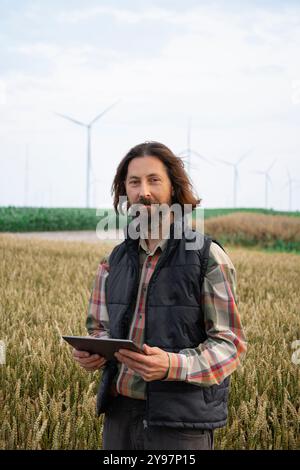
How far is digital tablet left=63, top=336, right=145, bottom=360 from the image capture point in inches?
81.4

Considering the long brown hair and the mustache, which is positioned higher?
the long brown hair

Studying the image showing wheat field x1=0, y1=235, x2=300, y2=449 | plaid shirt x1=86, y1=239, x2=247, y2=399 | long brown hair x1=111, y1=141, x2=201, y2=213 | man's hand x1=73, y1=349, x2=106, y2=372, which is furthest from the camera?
wheat field x1=0, y1=235, x2=300, y2=449

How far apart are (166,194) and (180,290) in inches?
18.2

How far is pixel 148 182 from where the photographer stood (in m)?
2.51

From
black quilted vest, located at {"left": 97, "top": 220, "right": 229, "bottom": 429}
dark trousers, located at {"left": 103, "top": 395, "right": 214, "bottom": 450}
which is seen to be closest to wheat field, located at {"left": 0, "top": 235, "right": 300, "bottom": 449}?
dark trousers, located at {"left": 103, "top": 395, "right": 214, "bottom": 450}

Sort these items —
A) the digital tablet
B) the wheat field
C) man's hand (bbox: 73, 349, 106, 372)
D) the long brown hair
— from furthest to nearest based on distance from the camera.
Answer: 1. the wheat field
2. the long brown hair
3. man's hand (bbox: 73, 349, 106, 372)
4. the digital tablet

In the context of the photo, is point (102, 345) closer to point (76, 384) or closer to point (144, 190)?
point (144, 190)

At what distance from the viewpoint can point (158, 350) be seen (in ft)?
6.97

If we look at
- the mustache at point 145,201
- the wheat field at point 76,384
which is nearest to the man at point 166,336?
the mustache at point 145,201

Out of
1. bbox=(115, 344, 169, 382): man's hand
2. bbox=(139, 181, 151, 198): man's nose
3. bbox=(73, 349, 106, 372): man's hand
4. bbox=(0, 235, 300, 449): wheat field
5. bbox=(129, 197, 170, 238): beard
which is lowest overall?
bbox=(0, 235, 300, 449): wheat field

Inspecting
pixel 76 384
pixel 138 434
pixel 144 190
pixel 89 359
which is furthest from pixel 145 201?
pixel 76 384

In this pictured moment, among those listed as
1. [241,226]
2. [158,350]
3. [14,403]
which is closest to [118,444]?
[158,350]

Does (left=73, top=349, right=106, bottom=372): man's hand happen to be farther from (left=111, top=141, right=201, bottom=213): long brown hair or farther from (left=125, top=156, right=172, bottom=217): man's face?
(left=111, top=141, right=201, bottom=213): long brown hair
